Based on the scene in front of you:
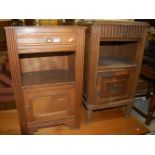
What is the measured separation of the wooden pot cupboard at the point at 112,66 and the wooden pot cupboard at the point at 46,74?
0.13 m

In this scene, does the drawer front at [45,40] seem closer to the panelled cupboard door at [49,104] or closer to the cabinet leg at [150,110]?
the panelled cupboard door at [49,104]

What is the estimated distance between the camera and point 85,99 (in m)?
1.42

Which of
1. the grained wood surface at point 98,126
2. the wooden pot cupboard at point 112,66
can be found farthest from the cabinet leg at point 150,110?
the wooden pot cupboard at point 112,66

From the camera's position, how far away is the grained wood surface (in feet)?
4.36

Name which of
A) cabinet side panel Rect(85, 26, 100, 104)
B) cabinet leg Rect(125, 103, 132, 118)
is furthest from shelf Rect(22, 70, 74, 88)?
cabinet leg Rect(125, 103, 132, 118)

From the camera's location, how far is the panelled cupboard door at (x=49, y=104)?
1.13m

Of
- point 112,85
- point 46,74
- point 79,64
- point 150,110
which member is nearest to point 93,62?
point 79,64

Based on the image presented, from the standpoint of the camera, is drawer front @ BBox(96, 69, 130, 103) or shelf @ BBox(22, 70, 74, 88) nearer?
shelf @ BBox(22, 70, 74, 88)

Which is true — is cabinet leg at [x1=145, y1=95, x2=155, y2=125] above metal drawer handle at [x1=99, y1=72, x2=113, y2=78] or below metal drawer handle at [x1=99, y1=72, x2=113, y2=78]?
below

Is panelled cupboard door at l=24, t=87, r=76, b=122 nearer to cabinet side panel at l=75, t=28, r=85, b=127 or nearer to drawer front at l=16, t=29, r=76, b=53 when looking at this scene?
cabinet side panel at l=75, t=28, r=85, b=127

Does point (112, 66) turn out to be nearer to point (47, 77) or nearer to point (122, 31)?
point (122, 31)
